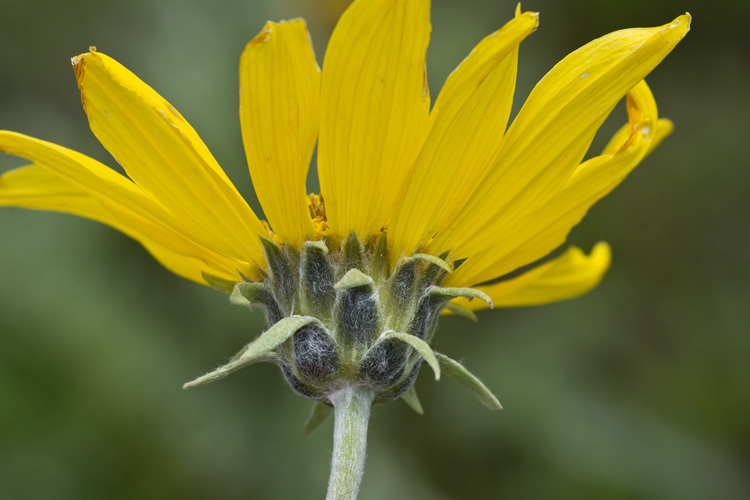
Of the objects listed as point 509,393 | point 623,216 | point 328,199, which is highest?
point 328,199

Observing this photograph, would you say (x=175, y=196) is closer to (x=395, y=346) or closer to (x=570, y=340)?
(x=395, y=346)

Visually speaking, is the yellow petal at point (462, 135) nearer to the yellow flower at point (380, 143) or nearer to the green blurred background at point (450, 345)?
the yellow flower at point (380, 143)

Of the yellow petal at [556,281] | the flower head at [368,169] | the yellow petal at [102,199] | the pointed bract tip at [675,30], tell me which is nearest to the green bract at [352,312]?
the flower head at [368,169]

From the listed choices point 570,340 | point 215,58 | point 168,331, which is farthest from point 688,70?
point 168,331

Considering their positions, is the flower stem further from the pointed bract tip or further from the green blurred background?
the green blurred background

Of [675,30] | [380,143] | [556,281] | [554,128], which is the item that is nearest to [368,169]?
[380,143]

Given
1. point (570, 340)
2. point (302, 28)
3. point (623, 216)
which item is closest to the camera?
point (302, 28)
